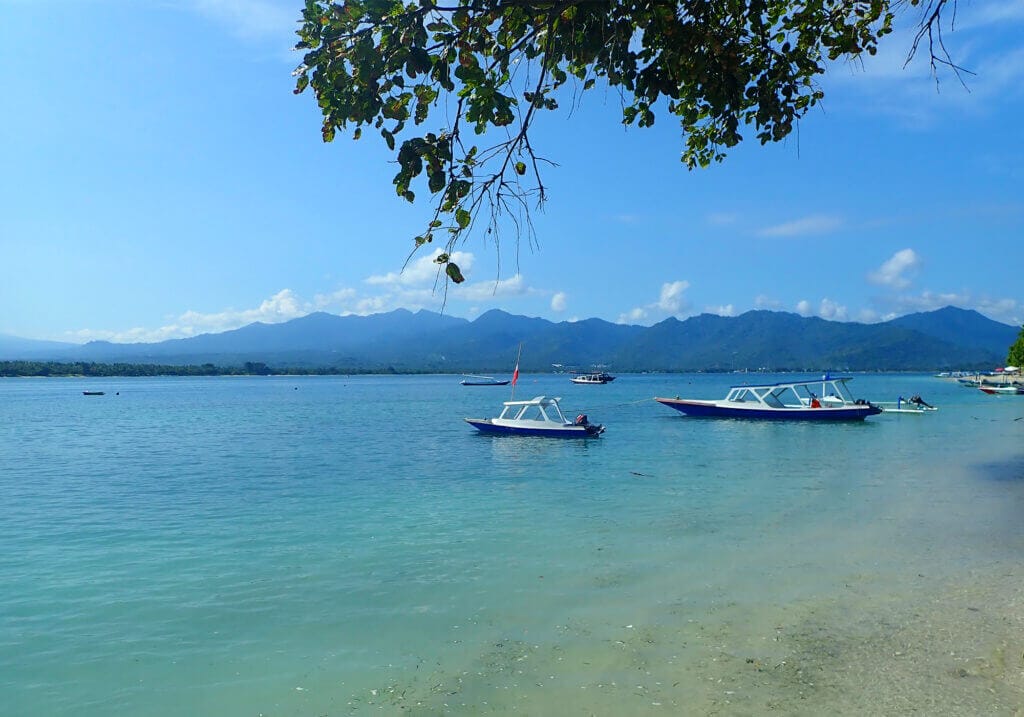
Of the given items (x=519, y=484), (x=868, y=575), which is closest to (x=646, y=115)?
(x=868, y=575)

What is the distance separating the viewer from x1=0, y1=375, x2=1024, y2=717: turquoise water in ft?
25.7

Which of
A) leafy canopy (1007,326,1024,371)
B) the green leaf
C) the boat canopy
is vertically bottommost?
the boat canopy

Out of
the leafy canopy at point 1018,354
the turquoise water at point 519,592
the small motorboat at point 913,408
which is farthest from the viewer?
the leafy canopy at point 1018,354

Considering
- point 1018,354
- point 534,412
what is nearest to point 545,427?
point 534,412

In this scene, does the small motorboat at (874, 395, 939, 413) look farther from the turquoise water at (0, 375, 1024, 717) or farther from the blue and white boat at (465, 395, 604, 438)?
the turquoise water at (0, 375, 1024, 717)

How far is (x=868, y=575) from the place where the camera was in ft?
38.8

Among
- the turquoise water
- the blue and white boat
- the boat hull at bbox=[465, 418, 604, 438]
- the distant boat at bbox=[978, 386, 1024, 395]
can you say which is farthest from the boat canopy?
the distant boat at bbox=[978, 386, 1024, 395]

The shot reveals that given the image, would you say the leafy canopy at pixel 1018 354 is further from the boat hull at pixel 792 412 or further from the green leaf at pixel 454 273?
the green leaf at pixel 454 273

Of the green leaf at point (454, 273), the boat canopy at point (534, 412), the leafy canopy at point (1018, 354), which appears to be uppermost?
the leafy canopy at point (1018, 354)

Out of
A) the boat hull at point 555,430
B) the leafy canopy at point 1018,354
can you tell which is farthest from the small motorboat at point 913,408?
the leafy canopy at point 1018,354

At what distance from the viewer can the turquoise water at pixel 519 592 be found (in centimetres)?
782

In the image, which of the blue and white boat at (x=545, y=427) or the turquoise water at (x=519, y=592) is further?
the blue and white boat at (x=545, y=427)

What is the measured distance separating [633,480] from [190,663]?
17.3m

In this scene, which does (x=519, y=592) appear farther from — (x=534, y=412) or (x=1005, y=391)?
(x=1005, y=391)
